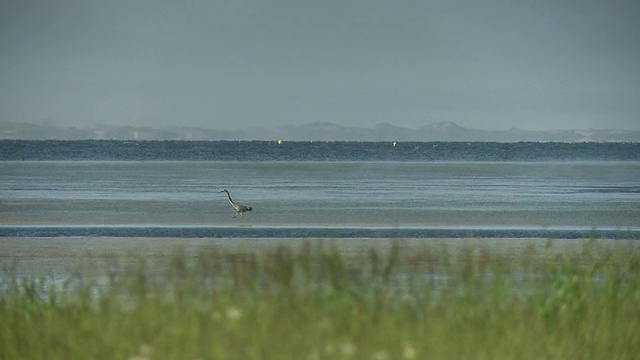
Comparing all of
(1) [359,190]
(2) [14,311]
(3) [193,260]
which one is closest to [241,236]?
(3) [193,260]

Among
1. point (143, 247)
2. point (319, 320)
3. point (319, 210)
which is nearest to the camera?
point (319, 320)

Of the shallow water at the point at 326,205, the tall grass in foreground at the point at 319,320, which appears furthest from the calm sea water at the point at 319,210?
the tall grass in foreground at the point at 319,320

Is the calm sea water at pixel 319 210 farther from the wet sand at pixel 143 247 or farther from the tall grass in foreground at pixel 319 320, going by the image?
the tall grass in foreground at pixel 319 320

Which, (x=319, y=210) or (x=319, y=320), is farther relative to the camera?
(x=319, y=210)

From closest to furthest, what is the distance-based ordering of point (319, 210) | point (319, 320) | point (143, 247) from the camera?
point (319, 320)
point (143, 247)
point (319, 210)

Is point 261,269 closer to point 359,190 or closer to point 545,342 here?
point 545,342

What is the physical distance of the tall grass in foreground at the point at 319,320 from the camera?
8.70 meters

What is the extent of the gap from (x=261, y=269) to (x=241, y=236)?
12177 millimetres

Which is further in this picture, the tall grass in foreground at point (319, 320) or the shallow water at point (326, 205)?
the shallow water at point (326, 205)

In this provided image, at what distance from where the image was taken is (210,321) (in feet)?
31.6

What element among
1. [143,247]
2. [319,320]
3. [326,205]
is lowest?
[326,205]

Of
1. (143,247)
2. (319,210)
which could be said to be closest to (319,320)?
(143,247)

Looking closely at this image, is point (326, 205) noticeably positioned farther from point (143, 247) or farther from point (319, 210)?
point (143, 247)

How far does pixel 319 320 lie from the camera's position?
9672mm
